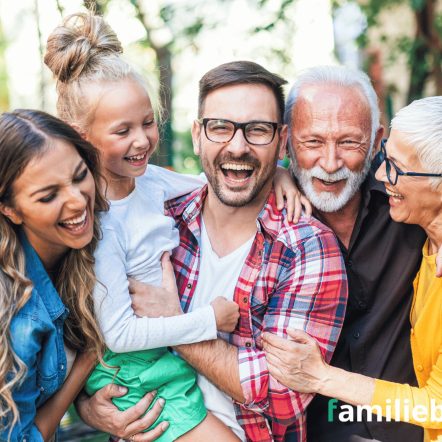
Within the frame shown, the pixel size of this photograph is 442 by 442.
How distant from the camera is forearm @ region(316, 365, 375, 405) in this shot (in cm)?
262

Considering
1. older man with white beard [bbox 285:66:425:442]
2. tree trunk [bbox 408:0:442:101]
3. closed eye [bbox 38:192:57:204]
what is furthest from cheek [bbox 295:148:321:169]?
tree trunk [bbox 408:0:442:101]

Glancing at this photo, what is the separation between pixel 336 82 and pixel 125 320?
1.51m

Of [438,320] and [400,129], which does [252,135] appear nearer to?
[400,129]

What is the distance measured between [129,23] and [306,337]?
5.57 m

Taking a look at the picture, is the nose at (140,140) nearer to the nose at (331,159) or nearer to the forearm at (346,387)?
the nose at (331,159)

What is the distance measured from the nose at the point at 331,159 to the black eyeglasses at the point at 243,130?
27 cm

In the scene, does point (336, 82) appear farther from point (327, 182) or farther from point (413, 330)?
point (413, 330)

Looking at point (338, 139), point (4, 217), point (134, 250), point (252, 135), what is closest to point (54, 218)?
point (4, 217)

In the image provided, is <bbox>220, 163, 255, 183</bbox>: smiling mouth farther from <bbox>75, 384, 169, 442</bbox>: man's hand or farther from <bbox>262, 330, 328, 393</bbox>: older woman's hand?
<bbox>75, 384, 169, 442</bbox>: man's hand

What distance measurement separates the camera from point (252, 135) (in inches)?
115

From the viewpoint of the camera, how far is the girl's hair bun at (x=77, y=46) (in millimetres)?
2693

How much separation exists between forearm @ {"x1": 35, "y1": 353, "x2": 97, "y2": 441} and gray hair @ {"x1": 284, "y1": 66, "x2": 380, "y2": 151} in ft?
4.80

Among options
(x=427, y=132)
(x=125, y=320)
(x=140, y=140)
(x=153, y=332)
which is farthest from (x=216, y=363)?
(x=427, y=132)

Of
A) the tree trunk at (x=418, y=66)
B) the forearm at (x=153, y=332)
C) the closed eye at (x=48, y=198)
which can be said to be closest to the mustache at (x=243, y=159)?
the forearm at (x=153, y=332)
